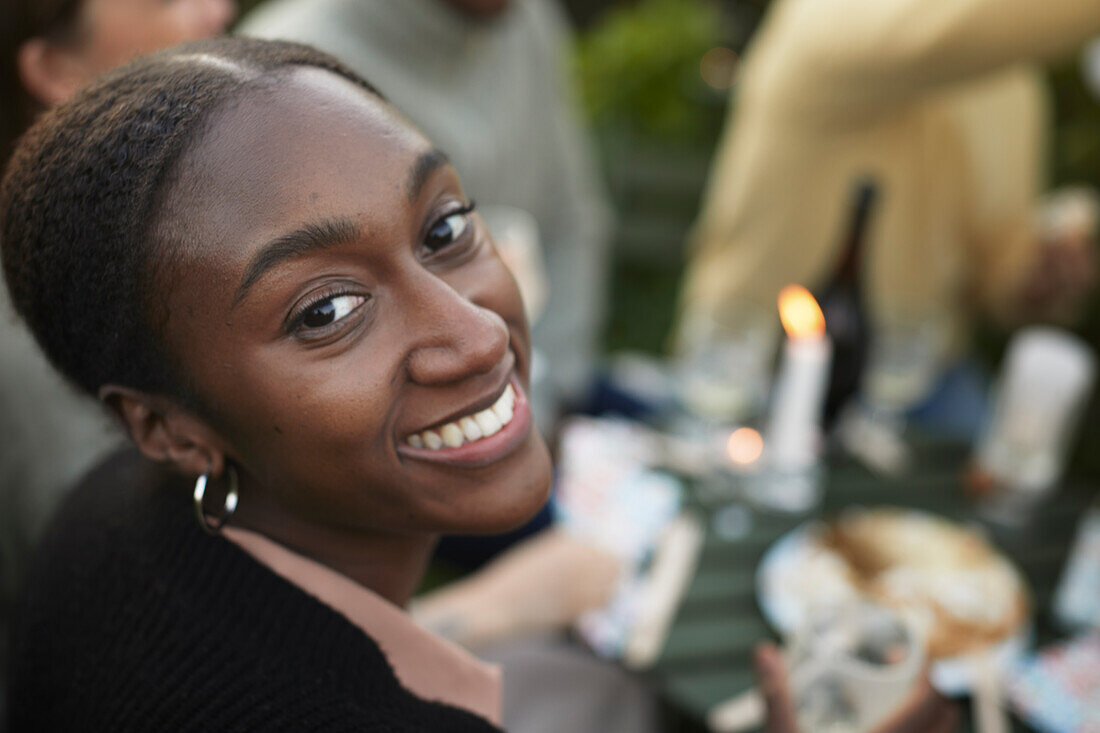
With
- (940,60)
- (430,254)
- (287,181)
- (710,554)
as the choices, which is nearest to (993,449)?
(710,554)

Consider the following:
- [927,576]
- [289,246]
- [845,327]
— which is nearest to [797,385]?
[845,327]

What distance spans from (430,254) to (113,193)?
0.86 ft

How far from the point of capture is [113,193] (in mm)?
599

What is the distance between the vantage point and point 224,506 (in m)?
0.75

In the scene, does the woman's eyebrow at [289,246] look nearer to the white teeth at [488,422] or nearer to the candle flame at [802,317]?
the white teeth at [488,422]

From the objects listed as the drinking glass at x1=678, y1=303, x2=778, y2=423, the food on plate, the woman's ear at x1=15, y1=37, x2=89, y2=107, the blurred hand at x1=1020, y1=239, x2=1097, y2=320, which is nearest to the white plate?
the food on plate

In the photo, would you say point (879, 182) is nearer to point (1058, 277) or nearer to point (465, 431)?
point (1058, 277)

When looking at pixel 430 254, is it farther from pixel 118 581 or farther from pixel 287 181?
pixel 118 581

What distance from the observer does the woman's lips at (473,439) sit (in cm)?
70

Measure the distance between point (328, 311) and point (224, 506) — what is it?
0.85 ft

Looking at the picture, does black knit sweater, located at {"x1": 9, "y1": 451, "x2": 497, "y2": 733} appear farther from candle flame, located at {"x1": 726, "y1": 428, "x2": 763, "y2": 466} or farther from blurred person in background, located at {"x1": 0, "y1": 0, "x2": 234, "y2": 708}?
candle flame, located at {"x1": 726, "y1": 428, "x2": 763, "y2": 466}

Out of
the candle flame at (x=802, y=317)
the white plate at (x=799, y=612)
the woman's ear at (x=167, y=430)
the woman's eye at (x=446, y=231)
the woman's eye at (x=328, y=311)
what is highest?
the woman's eye at (x=446, y=231)

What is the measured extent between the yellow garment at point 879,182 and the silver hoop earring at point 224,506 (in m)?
1.66

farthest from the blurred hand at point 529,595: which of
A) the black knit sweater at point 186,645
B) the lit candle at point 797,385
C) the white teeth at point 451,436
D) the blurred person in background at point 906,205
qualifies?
the blurred person in background at point 906,205
